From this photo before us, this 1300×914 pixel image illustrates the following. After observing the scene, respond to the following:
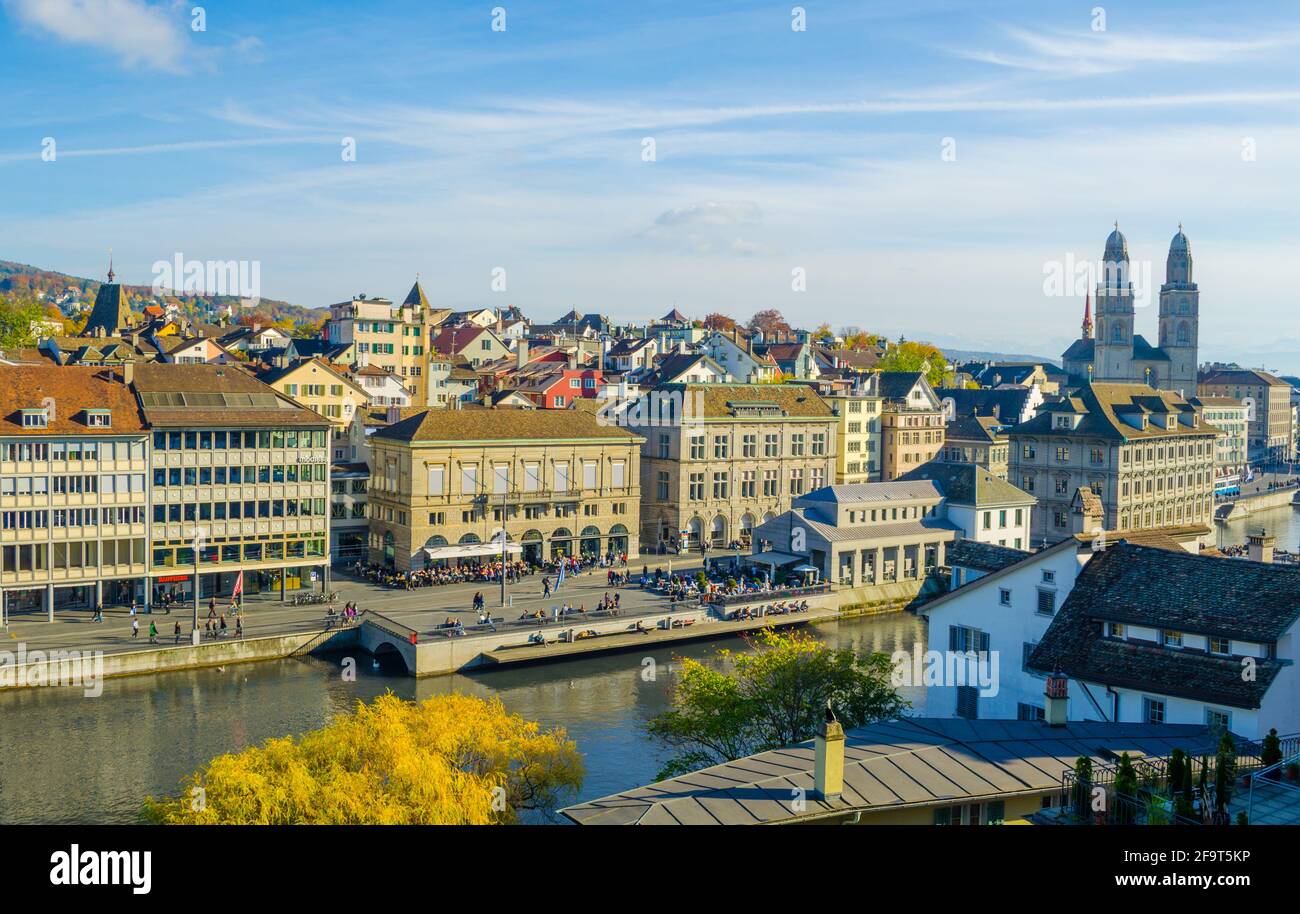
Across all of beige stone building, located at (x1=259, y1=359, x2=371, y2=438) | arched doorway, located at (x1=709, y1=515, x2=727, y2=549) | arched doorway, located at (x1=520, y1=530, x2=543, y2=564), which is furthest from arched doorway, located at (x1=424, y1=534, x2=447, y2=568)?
arched doorway, located at (x1=709, y1=515, x2=727, y2=549)

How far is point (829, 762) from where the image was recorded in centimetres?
2012

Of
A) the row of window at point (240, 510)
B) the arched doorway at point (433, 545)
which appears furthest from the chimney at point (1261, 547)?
the row of window at point (240, 510)

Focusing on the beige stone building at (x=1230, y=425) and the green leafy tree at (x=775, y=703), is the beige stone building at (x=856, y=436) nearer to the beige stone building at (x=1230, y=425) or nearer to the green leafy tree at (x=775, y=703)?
the green leafy tree at (x=775, y=703)

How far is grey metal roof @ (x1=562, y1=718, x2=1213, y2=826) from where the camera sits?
19609mm

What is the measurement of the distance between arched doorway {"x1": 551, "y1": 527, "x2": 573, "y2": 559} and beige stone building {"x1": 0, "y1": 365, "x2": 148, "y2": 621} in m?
24.1

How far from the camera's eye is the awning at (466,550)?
66875mm

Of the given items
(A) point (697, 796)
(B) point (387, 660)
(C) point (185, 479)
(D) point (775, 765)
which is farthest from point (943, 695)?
(C) point (185, 479)

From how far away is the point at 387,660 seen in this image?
179 feet

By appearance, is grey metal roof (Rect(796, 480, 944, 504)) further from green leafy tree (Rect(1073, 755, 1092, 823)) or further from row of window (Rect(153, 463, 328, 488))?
green leafy tree (Rect(1073, 755, 1092, 823))

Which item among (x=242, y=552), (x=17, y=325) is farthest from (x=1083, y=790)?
(x=17, y=325)

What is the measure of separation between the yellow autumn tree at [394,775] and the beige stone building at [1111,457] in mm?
67430

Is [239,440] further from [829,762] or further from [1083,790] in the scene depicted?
[1083,790]

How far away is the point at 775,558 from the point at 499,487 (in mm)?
16405
